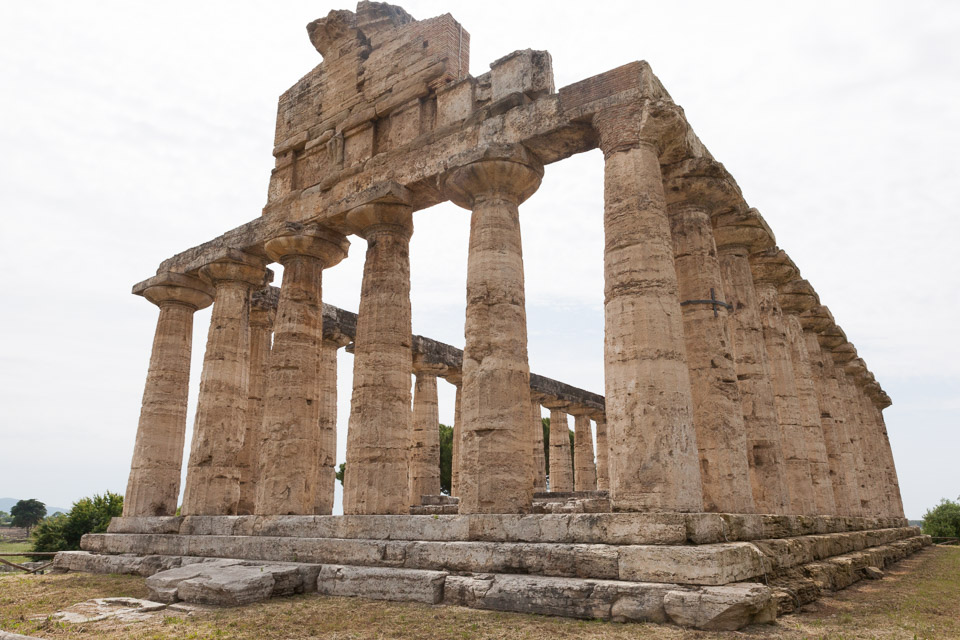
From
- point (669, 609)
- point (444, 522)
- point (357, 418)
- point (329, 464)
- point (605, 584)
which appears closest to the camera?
point (669, 609)

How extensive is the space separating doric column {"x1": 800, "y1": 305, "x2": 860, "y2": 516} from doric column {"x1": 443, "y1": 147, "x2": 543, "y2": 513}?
1311cm

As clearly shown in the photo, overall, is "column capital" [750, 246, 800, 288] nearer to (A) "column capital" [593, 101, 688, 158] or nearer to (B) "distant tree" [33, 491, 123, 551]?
(A) "column capital" [593, 101, 688, 158]

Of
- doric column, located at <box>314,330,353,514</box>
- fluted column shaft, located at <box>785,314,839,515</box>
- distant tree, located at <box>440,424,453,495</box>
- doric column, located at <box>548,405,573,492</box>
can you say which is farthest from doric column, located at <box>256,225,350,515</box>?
distant tree, located at <box>440,424,453,495</box>

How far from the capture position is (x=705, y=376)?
1208 cm

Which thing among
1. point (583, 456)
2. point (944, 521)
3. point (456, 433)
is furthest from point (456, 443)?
point (944, 521)

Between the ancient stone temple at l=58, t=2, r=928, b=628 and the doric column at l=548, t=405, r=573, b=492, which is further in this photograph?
the doric column at l=548, t=405, r=573, b=492

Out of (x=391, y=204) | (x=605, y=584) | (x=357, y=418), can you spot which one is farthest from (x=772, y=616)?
(x=391, y=204)

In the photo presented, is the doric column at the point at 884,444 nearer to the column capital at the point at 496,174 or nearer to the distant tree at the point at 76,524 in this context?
the column capital at the point at 496,174

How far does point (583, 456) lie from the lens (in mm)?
34719

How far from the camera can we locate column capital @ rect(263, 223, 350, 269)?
15453mm

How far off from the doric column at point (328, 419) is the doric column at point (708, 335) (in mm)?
12477

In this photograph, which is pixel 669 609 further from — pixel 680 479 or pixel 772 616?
pixel 680 479

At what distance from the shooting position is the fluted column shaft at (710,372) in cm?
1152

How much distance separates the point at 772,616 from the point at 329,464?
1634cm
